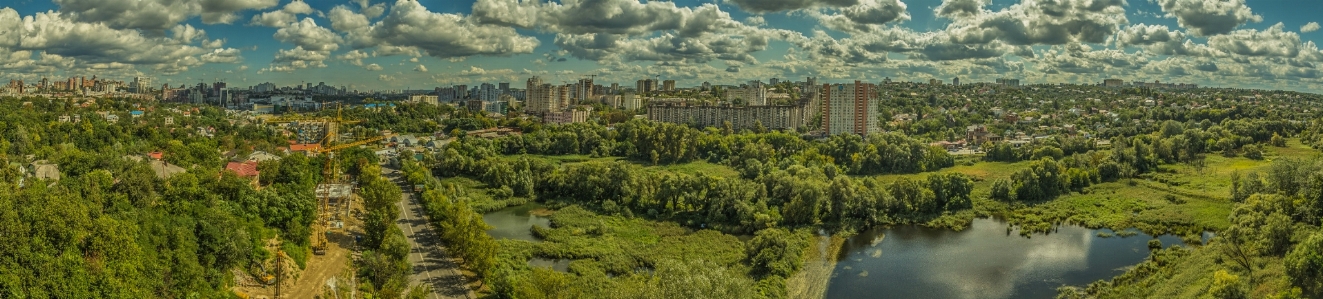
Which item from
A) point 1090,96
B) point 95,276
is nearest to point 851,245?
point 95,276

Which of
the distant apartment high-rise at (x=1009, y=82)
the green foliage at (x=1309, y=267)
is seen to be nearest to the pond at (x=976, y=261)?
the green foliage at (x=1309, y=267)

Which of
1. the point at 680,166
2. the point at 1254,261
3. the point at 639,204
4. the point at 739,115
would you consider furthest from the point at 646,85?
the point at 1254,261

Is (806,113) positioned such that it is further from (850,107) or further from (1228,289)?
(1228,289)

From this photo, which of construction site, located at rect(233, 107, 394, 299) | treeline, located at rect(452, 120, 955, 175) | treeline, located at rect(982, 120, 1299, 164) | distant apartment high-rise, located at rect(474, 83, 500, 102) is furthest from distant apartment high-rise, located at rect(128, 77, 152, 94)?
treeline, located at rect(982, 120, 1299, 164)

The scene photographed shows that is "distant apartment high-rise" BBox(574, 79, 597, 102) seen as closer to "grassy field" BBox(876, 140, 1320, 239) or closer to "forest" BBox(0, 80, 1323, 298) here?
"forest" BBox(0, 80, 1323, 298)

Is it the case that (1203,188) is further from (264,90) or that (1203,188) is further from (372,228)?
(264,90)

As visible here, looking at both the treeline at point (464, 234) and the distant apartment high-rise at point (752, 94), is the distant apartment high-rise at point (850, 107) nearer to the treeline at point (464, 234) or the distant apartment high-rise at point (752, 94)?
the distant apartment high-rise at point (752, 94)
